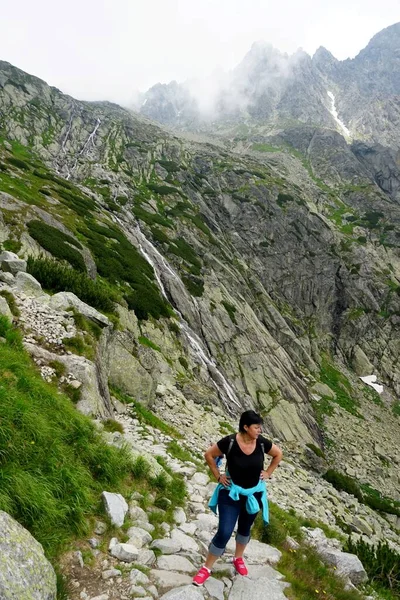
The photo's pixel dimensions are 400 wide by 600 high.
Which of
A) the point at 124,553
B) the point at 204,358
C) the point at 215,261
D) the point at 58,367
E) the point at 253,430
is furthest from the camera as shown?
the point at 215,261

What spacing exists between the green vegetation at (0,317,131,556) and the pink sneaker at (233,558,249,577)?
257 cm

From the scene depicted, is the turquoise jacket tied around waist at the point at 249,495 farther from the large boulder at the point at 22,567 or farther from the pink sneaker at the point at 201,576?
the large boulder at the point at 22,567

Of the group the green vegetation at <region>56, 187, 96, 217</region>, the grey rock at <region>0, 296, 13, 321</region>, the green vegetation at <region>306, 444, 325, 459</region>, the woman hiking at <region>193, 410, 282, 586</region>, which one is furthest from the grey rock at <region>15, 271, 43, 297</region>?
the green vegetation at <region>56, 187, 96, 217</region>

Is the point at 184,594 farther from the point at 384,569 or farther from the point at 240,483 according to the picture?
the point at 384,569

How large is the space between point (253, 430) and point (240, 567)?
2.48 m

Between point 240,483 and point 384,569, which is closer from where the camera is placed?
point 240,483

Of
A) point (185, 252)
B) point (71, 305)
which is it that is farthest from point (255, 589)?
point (185, 252)

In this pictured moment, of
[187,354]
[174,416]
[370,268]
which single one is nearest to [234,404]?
[187,354]

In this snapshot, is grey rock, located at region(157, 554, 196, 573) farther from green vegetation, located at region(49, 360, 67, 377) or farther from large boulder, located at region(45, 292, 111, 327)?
large boulder, located at region(45, 292, 111, 327)

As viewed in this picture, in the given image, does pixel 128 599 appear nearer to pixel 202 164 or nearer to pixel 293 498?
pixel 293 498

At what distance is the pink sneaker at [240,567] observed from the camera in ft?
19.0

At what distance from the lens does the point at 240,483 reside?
5.52m

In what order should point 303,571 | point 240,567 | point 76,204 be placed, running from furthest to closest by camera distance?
point 76,204 → point 303,571 → point 240,567

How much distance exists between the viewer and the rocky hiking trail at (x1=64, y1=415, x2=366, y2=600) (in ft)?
15.8
